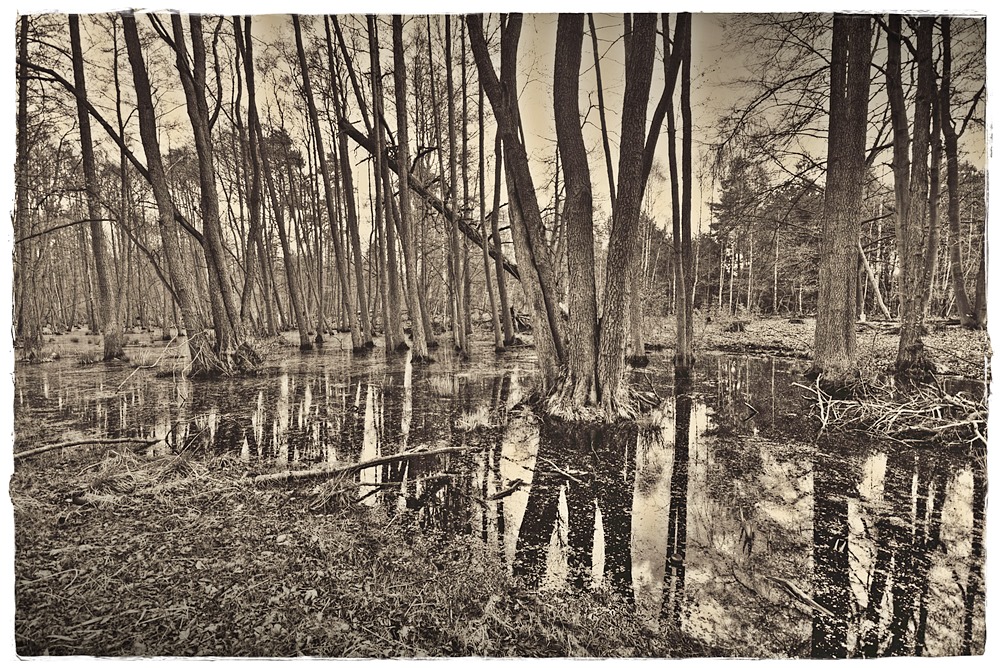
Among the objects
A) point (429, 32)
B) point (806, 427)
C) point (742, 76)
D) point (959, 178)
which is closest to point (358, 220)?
point (429, 32)

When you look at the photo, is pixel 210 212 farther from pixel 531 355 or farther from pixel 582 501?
pixel 582 501

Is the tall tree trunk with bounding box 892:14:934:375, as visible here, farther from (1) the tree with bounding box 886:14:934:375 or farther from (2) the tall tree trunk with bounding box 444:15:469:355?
(2) the tall tree trunk with bounding box 444:15:469:355

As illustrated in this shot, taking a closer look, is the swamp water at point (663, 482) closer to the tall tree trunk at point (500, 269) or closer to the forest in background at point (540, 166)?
the tall tree trunk at point (500, 269)

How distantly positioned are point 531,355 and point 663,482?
0.90 meters

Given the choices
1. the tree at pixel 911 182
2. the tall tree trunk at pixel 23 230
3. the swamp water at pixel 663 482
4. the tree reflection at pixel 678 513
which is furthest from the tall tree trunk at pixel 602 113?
the tall tree trunk at pixel 23 230

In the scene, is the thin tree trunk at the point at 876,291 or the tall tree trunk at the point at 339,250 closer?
the thin tree trunk at the point at 876,291

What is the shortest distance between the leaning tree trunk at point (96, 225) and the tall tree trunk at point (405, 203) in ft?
4.92

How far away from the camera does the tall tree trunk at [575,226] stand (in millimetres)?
2061

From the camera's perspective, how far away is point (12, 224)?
202 cm

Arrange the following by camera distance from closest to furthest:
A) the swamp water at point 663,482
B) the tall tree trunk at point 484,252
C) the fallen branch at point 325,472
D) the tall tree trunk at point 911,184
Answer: the swamp water at point 663,482 < the tall tree trunk at point 911,184 < the fallen branch at point 325,472 < the tall tree trunk at point 484,252

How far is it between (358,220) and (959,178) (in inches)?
120

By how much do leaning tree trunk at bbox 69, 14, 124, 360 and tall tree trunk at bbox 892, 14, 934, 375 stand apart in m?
3.93

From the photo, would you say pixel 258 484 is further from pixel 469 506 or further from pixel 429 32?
pixel 429 32

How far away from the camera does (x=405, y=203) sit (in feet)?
7.62
